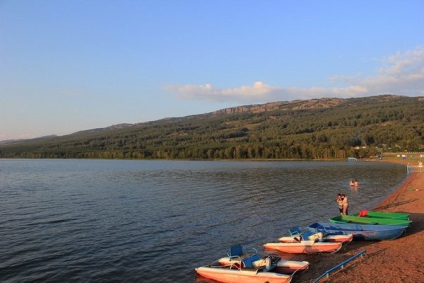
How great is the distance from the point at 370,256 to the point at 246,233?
10053mm

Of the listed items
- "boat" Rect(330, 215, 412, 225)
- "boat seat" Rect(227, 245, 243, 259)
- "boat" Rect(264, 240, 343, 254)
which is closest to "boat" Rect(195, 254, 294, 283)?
"boat seat" Rect(227, 245, 243, 259)

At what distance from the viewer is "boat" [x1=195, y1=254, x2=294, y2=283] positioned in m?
17.5

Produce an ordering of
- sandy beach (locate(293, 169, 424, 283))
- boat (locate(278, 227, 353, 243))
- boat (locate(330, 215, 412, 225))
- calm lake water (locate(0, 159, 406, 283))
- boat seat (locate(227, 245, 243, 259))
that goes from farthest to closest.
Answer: boat (locate(330, 215, 412, 225)), boat (locate(278, 227, 353, 243)), calm lake water (locate(0, 159, 406, 283)), boat seat (locate(227, 245, 243, 259)), sandy beach (locate(293, 169, 424, 283))

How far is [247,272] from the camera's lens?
17938 mm

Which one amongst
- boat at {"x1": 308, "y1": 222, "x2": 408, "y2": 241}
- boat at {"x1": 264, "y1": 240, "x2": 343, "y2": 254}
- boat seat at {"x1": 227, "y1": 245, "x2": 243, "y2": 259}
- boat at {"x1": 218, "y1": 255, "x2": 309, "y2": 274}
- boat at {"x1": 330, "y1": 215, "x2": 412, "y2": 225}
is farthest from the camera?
boat at {"x1": 330, "y1": 215, "x2": 412, "y2": 225}

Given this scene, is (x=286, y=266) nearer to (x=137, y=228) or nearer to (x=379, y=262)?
(x=379, y=262)

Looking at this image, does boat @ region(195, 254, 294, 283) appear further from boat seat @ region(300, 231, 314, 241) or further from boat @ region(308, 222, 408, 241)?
boat @ region(308, 222, 408, 241)

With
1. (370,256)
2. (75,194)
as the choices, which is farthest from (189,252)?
(75,194)

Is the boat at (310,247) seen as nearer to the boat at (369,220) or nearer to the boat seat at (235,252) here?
the boat seat at (235,252)

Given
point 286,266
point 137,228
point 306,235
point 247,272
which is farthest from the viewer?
point 137,228

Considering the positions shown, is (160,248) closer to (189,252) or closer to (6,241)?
(189,252)

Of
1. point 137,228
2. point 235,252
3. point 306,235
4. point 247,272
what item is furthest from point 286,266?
point 137,228

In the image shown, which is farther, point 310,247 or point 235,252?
point 310,247

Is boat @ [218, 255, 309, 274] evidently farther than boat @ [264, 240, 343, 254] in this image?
No
